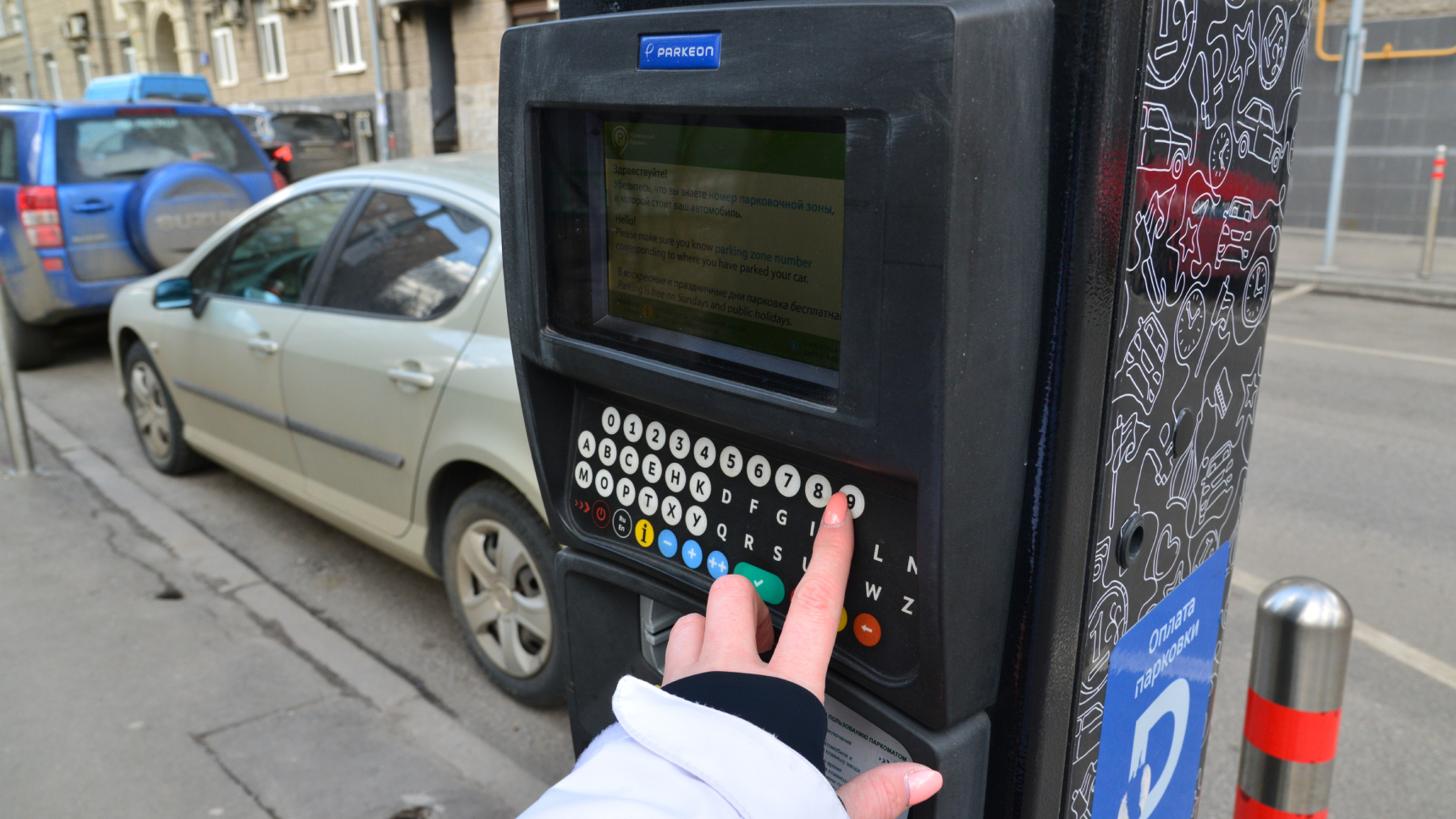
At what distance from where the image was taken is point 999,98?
91 centimetres

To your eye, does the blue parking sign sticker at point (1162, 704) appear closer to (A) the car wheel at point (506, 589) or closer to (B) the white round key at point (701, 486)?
(B) the white round key at point (701, 486)

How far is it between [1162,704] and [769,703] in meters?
0.73

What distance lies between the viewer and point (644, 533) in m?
1.36

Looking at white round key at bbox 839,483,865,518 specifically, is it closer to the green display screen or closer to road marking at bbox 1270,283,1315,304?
the green display screen

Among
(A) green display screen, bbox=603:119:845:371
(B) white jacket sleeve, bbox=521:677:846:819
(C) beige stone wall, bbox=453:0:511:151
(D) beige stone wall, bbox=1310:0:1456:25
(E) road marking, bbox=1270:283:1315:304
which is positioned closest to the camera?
(B) white jacket sleeve, bbox=521:677:846:819

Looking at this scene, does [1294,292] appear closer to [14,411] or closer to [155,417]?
[155,417]

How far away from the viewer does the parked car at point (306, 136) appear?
15562 millimetres

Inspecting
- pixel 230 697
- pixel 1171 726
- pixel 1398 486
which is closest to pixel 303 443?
pixel 230 697

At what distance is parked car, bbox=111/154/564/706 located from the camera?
302cm

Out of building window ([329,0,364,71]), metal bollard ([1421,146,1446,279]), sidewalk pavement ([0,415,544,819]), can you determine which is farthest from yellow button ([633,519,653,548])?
building window ([329,0,364,71])

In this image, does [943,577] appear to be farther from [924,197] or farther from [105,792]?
[105,792]

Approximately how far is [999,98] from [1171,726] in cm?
98

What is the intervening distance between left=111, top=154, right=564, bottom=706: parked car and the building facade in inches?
546

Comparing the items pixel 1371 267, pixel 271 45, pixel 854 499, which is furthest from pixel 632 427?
pixel 271 45
